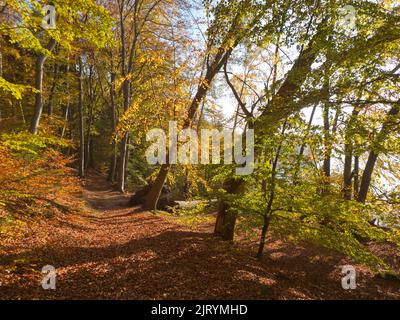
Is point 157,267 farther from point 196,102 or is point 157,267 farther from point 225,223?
point 196,102

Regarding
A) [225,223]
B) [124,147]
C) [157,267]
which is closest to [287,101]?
[225,223]

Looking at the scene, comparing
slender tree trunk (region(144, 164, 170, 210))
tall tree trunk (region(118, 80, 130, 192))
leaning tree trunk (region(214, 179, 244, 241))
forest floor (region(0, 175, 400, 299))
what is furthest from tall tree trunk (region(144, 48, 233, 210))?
leaning tree trunk (region(214, 179, 244, 241))

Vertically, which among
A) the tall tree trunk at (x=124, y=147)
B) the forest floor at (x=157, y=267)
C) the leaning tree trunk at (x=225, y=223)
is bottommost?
the forest floor at (x=157, y=267)

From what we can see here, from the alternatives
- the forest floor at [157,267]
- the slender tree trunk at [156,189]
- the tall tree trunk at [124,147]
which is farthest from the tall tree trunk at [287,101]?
the tall tree trunk at [124,147]

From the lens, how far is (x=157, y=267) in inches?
258

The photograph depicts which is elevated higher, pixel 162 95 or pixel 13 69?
pixel 13 69

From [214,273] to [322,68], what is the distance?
5486mm

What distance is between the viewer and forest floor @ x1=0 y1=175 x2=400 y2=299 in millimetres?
5250


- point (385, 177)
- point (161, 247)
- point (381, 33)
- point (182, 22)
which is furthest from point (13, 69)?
point (385, 177)

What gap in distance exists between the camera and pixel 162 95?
45.2 feet

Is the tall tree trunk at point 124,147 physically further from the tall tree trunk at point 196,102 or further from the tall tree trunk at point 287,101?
the tall tree trunk at point 287,101

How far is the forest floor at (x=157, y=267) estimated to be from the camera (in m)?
5.25
